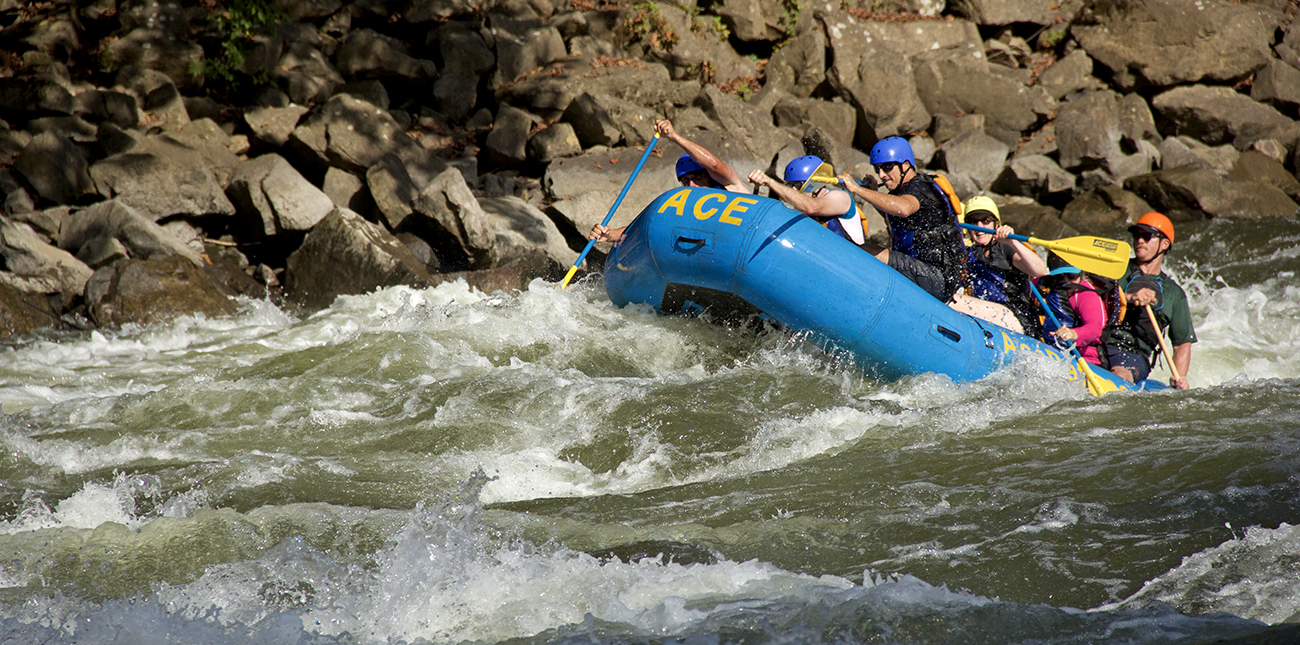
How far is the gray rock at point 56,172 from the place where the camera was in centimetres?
772

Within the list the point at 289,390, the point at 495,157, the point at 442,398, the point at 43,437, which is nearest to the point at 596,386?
the point at 442,398

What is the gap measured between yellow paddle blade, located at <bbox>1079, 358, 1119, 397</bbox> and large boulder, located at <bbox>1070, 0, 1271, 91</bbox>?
34.8ft

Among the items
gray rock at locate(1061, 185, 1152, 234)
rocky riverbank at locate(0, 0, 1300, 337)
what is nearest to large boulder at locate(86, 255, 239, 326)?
rocky riverbank at locate(0, 0, 1300, 337)

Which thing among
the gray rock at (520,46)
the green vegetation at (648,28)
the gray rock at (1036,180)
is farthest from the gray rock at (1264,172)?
the gray rock at (520,46)

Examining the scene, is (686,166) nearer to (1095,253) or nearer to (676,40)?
(1095,253)

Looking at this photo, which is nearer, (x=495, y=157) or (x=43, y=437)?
(x=43, y=437)

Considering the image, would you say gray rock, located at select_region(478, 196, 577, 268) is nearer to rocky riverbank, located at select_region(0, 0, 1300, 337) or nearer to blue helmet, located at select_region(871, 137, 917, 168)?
rocky riverbank, located at select_region(0, 0, 1300, 337)

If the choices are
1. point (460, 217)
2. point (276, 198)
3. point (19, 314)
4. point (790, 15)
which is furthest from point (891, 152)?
point (790, 15)

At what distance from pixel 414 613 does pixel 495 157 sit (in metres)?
7.93

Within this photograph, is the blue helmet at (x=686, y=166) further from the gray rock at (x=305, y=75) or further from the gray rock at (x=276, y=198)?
the gray rock at (x=305, y=75)

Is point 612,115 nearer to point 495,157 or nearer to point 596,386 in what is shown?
point 495,157

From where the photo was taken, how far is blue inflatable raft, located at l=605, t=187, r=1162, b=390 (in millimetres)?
4750

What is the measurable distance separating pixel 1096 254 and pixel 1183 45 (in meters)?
10.4

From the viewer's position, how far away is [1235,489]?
10.6ft
